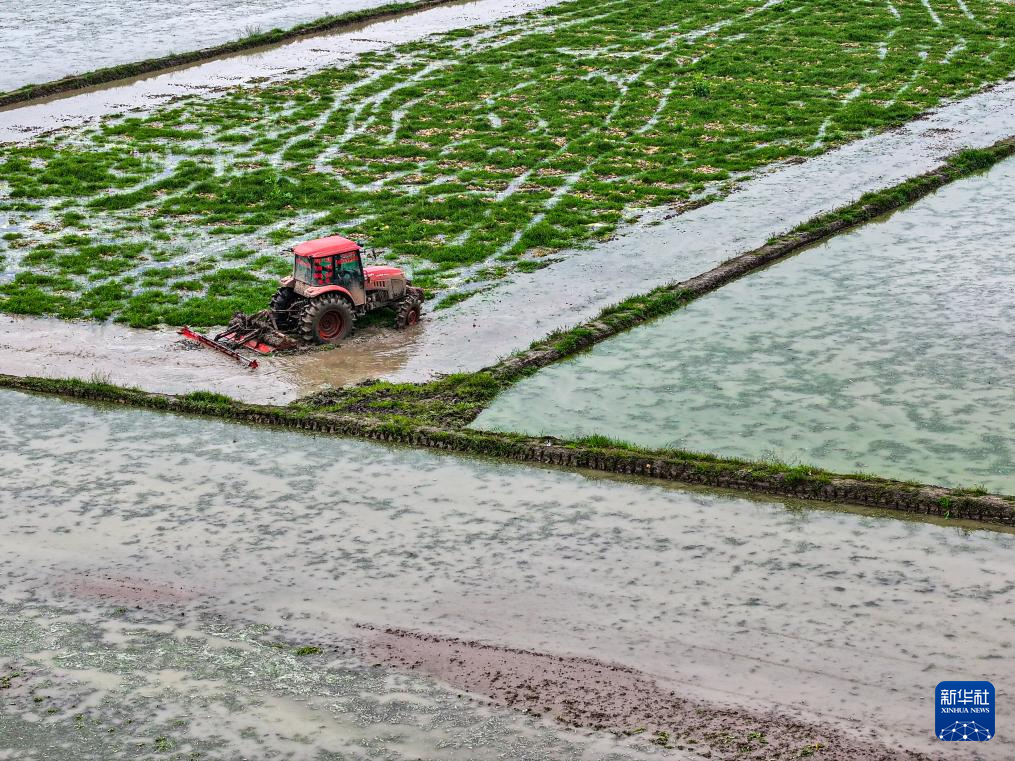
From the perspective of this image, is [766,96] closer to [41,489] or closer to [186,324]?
[186,324]

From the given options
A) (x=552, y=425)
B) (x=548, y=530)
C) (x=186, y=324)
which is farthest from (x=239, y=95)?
(x=548, y=530)

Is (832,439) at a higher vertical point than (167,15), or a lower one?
lower

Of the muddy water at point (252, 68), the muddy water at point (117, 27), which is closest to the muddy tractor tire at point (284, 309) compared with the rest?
the muddy water at point (252, 68)

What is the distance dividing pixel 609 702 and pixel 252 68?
29.9 meters

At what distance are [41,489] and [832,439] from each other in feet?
29.0

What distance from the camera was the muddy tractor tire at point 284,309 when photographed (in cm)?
1809

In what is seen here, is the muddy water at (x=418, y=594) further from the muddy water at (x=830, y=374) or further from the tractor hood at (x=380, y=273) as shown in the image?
the tractor hood at (x=380, y=273)

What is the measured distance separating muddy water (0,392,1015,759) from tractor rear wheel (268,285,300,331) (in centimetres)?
303

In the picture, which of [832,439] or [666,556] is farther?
[832,439]

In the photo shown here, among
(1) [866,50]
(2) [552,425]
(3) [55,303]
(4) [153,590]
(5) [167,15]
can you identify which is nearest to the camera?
(4) [153,590]

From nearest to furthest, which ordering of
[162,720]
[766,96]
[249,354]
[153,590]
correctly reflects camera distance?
[162,720], [153,590], [249,354], [766,96]

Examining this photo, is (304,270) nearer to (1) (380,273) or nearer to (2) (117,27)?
(1) (380,273)

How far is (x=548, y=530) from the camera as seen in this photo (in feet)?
43.8

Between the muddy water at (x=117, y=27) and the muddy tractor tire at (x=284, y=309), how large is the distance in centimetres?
2060
